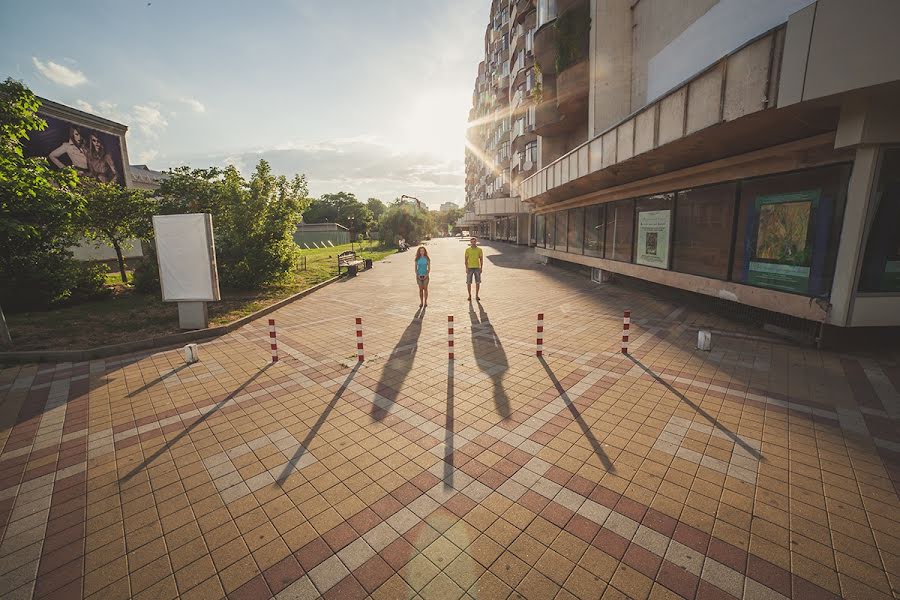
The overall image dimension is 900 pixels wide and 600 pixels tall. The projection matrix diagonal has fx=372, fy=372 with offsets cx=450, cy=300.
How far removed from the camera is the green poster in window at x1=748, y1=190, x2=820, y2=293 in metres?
7.91

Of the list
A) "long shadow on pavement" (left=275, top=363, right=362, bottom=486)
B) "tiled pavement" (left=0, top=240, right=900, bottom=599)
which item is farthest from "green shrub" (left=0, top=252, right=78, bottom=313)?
"long shadow on pavement" (left=275, top=363, right=362, bottom=486)

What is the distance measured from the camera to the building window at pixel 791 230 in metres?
7.47

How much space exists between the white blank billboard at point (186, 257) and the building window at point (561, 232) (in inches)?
714

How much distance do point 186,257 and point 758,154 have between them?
14144mm

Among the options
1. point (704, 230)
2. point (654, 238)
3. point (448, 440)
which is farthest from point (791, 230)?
point (448, 440)

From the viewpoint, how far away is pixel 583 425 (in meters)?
5.05

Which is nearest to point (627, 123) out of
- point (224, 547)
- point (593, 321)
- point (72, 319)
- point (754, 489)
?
point (593, 321)

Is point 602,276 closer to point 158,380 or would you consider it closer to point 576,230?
point 576,230

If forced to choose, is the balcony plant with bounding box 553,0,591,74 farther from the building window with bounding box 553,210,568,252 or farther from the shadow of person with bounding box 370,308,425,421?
the shadow of person with bounding box 370,308,425,421

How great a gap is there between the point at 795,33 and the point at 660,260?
7353 millimetres

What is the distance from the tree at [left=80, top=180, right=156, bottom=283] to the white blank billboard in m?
7.59

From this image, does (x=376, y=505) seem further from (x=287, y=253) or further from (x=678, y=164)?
(x=287, y=253)

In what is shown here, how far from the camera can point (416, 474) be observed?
4129mm

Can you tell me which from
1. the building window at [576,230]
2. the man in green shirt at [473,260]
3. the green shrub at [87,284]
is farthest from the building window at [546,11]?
the green shrub at [87,284]
